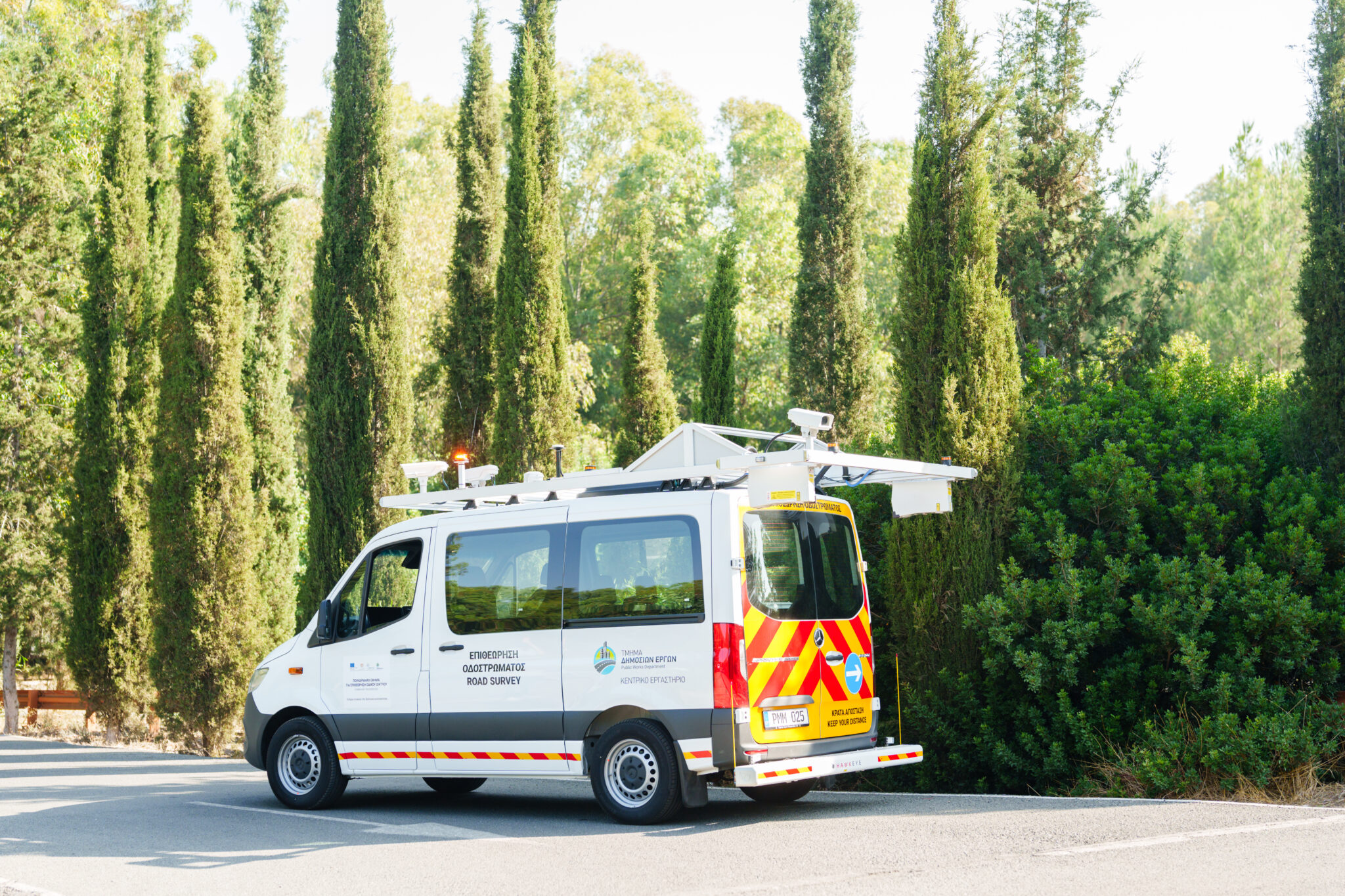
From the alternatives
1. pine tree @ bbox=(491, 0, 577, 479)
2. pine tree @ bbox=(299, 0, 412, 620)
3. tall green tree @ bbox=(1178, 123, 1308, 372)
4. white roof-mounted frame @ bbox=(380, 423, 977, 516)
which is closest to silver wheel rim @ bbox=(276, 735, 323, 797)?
white roof-mounted frame @ bbox=(380, 423, 977, 516)

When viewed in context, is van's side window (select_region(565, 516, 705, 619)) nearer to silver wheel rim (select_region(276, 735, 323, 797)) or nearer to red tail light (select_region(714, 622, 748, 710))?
red tail light (select_region(714, 622, 748, 710))

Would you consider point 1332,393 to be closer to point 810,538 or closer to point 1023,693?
point 1023,693

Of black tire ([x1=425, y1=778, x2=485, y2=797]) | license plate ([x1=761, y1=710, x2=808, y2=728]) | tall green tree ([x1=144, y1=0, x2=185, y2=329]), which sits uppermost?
tall green tree ([x1=144, y1=0, x2=185, y2=329])

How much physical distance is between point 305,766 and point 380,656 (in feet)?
4.01

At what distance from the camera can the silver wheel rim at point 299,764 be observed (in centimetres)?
995

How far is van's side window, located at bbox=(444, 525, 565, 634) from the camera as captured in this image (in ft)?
29.3

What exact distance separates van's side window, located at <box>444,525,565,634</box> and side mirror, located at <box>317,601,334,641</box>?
1.24m

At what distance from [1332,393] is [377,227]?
13.4 meters

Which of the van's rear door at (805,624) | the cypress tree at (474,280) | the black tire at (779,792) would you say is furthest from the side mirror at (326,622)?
the cypress tree at (474,280)

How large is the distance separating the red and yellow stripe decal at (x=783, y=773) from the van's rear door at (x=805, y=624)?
0.23 meters

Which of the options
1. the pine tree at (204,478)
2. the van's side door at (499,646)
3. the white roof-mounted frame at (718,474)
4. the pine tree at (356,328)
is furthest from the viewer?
the pine tree at (356,328)

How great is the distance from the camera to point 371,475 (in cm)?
1788

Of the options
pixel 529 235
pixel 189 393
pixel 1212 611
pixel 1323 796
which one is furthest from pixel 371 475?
pixel 1323 796

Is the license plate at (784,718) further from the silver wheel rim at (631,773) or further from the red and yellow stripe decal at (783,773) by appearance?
the silver wheel rim at (631,773)
